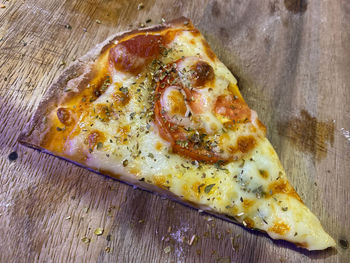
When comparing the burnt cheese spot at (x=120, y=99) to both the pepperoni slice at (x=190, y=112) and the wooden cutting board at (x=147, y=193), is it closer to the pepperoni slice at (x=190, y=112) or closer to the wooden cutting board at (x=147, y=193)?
the pepperoni slice at (x=190, y=112)

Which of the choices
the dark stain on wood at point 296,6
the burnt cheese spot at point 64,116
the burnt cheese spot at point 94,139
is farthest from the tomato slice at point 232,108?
the dark stain on wood at point 296,6

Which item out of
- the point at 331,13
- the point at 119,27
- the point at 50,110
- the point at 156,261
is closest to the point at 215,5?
the point at 119,27

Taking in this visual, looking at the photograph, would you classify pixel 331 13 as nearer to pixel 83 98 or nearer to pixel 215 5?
pixel 215 5

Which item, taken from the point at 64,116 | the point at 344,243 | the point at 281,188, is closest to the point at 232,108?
the point at 281,188

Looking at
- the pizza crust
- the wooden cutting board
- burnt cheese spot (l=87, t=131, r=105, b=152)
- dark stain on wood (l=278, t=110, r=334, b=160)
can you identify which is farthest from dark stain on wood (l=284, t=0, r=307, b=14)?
burnt cheese spot (l=87, t=131, r=105, b=152)

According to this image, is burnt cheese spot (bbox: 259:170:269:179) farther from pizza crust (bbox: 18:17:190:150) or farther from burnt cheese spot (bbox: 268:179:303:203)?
pizza crust (bbox: 18:17:190:150)

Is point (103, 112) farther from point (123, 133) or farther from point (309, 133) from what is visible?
point (309, 133)
